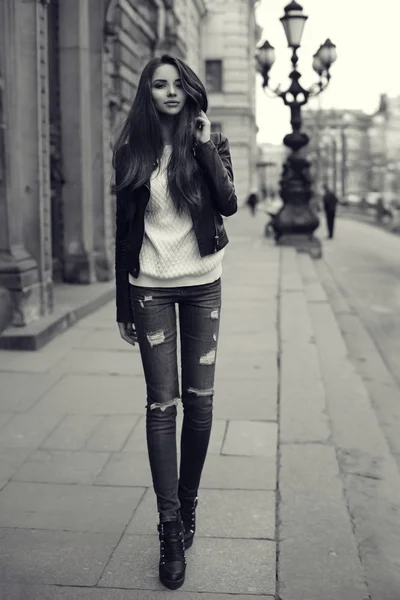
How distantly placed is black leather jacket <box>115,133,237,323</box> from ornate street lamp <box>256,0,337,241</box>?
17094mm

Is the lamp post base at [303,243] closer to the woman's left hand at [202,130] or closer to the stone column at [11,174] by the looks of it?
the stone column at [11,174]

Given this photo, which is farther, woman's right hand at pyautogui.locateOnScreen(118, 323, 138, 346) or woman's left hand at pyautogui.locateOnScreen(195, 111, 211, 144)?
woman's right hand at pyautogui.locateOnScreen(118, 323, 138, 346)

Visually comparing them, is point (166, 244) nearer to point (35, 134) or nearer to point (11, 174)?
point (11, 174)

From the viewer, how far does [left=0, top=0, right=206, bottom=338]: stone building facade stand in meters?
8.26

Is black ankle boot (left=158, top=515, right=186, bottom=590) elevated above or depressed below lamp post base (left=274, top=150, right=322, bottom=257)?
below

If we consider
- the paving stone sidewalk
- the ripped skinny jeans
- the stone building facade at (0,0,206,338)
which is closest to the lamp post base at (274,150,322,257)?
the stone building facade at (0,0,206,338)

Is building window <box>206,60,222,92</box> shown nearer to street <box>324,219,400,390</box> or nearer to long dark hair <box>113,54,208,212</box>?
street <box>324,219,400,390</box>

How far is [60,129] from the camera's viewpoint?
1198 cm

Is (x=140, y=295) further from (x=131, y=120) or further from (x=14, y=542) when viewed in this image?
(x=14, y=542)

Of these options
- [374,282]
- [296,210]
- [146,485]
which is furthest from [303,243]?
[146,485]

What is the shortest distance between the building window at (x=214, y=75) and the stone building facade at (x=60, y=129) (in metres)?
34.7

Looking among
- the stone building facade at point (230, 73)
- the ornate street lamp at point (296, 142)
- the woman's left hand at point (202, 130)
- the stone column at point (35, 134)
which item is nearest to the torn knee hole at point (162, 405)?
the woman's left hand at point (202, 130)

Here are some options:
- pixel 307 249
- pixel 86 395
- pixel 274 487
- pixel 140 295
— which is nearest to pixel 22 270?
pixel 86 395

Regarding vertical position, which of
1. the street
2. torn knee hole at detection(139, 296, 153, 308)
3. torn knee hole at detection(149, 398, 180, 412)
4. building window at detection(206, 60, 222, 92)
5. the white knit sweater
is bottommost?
the street
